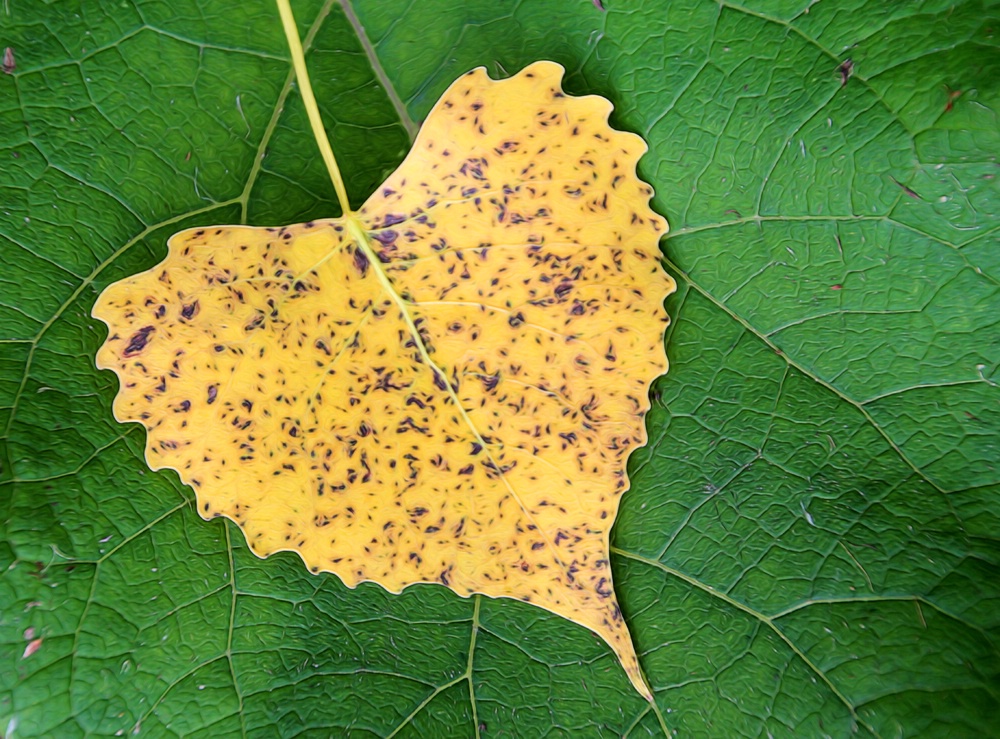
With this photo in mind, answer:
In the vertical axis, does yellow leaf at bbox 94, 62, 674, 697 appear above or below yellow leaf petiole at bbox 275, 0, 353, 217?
below

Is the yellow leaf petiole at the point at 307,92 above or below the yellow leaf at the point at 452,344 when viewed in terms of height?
above

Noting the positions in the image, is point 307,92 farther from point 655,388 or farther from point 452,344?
point 655,388

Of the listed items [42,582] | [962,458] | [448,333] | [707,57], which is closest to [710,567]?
[962,458]

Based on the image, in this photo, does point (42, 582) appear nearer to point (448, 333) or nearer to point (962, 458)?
point (448, 333)

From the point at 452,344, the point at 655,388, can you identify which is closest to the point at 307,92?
the point at 452,344
